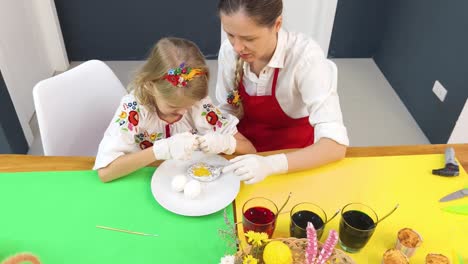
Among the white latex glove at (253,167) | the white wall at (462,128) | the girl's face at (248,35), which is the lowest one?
the white wall at (462,128)

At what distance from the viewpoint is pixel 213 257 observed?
104cm

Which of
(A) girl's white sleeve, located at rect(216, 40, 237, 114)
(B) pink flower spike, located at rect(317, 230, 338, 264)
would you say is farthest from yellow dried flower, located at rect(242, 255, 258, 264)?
(A) girl's white sleeve, located at rect(216, 40, 237, 114)

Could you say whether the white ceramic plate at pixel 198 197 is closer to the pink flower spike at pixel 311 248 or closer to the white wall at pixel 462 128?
the pink flower spike at pixel 311 248

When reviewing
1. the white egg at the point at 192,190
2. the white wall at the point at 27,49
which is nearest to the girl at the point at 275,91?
the white egg at the point at 192,190

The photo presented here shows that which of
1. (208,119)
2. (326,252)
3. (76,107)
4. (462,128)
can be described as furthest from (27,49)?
(462,128)

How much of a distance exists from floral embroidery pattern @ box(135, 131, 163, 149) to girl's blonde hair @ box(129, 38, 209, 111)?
0.19m

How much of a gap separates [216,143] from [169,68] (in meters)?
0.28

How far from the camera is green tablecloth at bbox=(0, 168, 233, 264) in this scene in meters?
1.05

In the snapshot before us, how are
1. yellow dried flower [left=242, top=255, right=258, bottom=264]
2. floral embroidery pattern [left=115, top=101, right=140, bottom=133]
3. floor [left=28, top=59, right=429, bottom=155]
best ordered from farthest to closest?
1. floor [left=28, top=59, right=429, bottom=155]
2. floral embroidery pattern [left=115, top=101, right=140, bottom=133]
3. yellow dried flower [left=242, top=255, right=258, bottom=264]

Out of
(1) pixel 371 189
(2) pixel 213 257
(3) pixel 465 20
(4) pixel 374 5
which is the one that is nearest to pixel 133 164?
(2) pixel 213 257

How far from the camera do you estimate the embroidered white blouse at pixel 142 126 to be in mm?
1293

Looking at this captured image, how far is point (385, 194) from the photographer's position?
123 cm

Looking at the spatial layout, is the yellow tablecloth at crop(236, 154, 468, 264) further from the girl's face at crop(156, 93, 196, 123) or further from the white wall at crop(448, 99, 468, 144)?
the white wall at crop(448, 99, 468, 144)

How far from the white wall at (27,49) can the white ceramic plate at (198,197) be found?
154 centimetres
